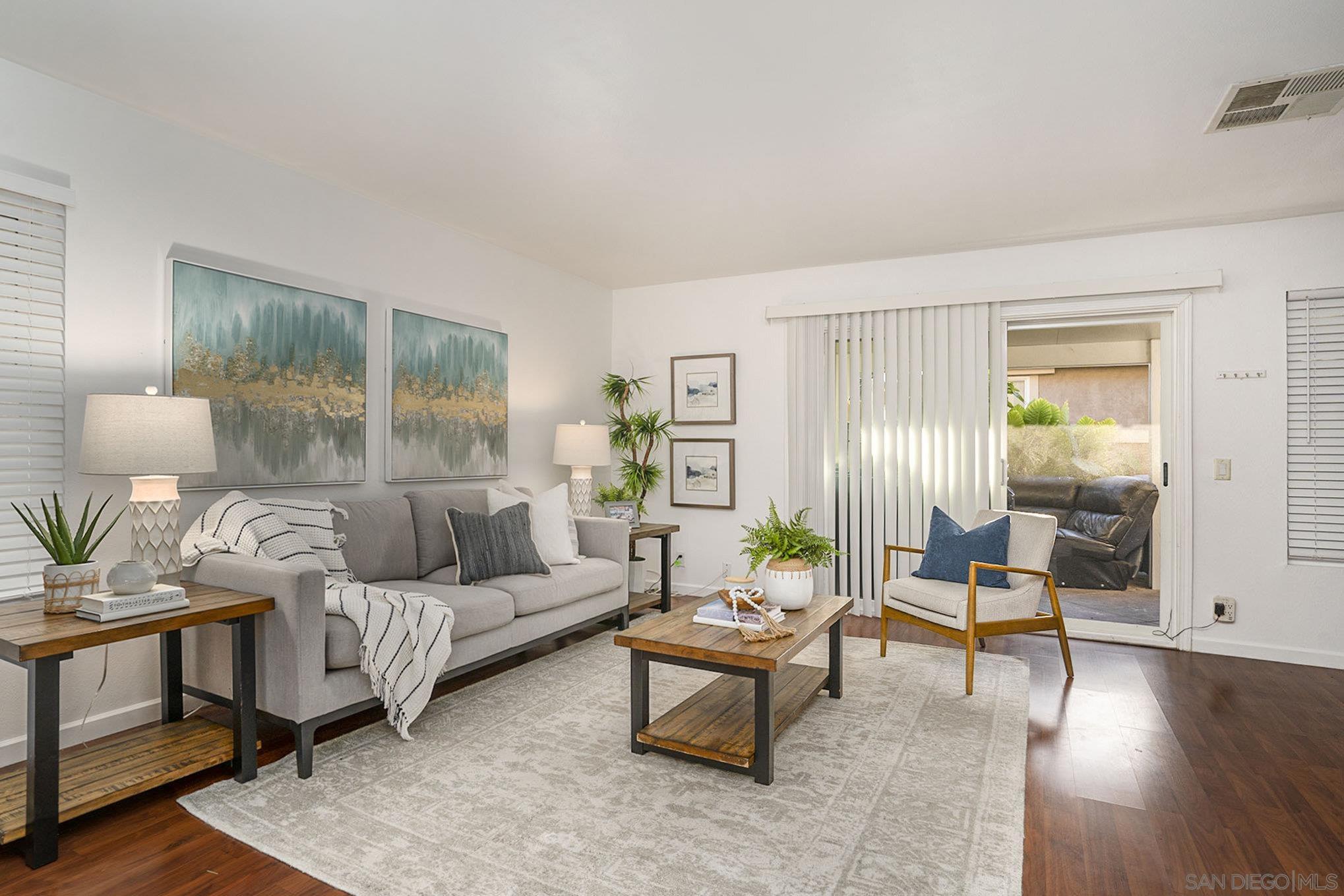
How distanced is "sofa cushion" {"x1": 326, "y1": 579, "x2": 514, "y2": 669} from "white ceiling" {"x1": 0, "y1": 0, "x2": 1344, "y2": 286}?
2069 millimetres

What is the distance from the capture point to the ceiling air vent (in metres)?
2.61

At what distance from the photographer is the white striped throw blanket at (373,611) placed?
2779 millimetres

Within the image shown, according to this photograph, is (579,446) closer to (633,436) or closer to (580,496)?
(580,496)

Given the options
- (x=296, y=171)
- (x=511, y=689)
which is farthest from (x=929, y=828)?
(x=296, y=171)

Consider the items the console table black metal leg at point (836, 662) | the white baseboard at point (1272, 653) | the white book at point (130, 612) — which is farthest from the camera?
the white baseboard at point (1272, 653)

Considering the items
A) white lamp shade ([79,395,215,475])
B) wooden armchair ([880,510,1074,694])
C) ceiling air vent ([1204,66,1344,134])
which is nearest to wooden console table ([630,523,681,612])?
wooden armchair ([880,510,1074,694])

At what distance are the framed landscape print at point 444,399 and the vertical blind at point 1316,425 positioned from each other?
4.87 m

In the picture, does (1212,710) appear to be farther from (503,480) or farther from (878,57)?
(503,480)

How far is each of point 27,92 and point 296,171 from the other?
1.07 metres

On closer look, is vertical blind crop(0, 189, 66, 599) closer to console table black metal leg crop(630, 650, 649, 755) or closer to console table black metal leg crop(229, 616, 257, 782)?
console table black metal leg crop(229, 616, 257, 782)

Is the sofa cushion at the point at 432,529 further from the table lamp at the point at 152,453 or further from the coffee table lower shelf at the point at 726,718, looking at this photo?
the coffee table lower shelf at the point at 726,718

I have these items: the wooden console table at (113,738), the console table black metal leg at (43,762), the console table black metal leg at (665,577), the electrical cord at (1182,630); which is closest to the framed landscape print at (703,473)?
the console table black metal leg at (665,577)

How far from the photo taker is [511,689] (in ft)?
11.5

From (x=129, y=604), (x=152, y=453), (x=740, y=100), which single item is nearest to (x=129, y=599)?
(x=129, y=604)
